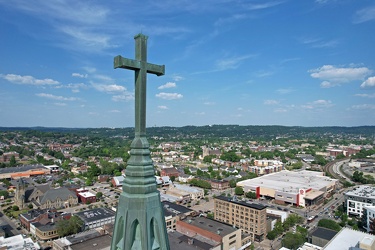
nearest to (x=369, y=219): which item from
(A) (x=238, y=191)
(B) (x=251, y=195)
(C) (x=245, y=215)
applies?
(C) (x=245, y=215)

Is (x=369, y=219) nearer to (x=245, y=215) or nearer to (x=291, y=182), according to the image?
(x=245, y=215)

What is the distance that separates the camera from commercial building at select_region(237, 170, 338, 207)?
1949 inches

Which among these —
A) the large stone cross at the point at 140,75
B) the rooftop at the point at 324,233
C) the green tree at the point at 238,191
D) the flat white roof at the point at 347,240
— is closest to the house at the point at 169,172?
the green tree at the point at 238,191

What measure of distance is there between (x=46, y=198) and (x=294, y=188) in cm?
4687

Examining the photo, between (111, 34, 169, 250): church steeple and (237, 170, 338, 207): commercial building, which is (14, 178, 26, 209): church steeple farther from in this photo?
(111, 34, 169, 250): church steeple

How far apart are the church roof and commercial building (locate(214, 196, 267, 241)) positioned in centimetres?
2776

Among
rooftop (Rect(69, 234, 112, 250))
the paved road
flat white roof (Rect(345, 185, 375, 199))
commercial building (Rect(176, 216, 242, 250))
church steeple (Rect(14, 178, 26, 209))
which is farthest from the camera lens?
church steeple (Rect(14, 178, 26, 209))

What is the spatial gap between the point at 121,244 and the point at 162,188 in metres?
58.0

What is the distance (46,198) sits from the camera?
153 feet

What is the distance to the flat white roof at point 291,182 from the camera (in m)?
54.5

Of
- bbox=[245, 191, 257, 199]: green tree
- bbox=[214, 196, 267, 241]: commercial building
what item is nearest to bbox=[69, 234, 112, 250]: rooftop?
bbox=[214, 196, 267, 241]: commercial building

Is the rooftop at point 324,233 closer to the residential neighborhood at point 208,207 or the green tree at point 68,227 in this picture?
the residential neighborhood at point 208,207

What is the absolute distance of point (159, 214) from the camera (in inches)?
185

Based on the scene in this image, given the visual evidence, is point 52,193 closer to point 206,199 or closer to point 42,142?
point 206,199
